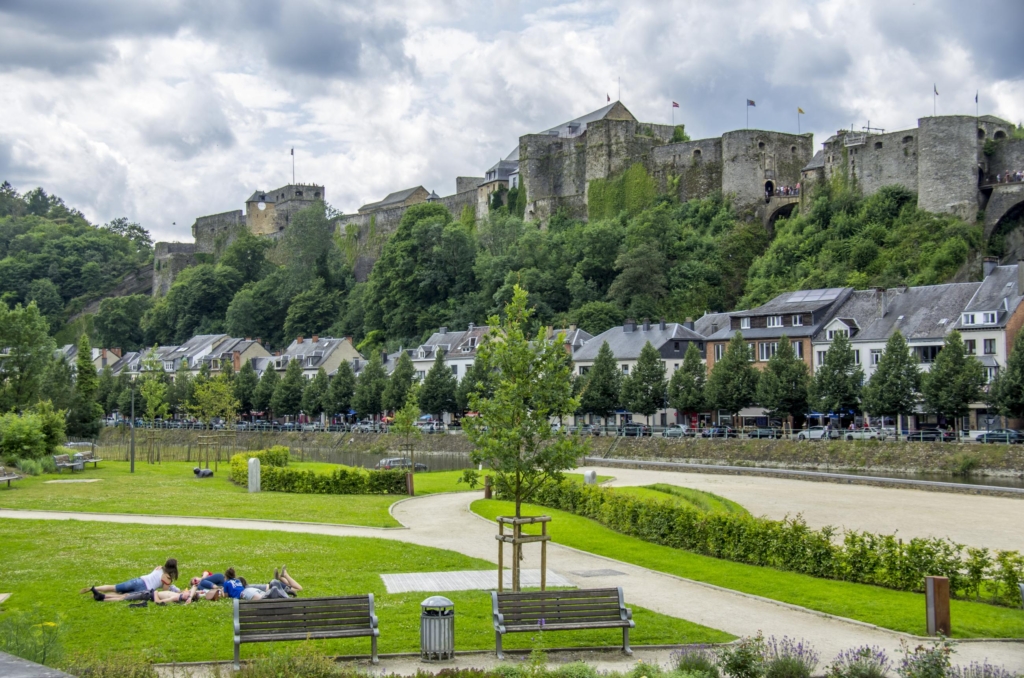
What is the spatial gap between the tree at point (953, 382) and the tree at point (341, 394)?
149 feet

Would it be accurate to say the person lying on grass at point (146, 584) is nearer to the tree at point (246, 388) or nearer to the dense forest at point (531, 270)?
the dense forest at point (531, 270)

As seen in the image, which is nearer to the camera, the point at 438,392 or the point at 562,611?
the point at 562,611

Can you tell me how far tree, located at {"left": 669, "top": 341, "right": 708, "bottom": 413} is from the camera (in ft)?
202

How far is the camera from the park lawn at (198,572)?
14664 mm

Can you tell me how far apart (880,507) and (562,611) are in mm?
21074

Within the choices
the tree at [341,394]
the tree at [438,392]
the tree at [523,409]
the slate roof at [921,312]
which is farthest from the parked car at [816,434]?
the tree at [341,394]

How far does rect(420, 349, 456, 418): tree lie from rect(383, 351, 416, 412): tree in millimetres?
1341

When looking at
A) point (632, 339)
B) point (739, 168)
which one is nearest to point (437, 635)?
Answer: point (632, 339)

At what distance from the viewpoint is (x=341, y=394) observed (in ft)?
269

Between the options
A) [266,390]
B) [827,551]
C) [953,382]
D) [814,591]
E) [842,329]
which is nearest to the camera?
[814,591]

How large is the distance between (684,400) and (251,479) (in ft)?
100

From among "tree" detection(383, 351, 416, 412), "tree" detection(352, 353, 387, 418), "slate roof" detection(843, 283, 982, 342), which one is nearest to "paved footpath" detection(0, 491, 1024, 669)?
"slate roof" detection(843, 283, 982, 342)

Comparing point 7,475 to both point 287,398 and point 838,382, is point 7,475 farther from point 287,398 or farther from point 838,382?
point 287,398

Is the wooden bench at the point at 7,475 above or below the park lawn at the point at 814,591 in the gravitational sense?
above
